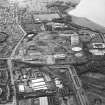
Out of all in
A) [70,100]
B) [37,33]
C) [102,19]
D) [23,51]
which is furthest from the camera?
[102,19]

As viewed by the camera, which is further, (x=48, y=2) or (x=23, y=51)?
(x=48, y=2)

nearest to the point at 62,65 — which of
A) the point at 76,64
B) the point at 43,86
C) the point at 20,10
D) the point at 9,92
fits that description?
the point at 76,64

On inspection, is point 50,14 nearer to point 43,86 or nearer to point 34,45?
point 34,45

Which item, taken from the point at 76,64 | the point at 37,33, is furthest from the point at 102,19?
the point at 76,64

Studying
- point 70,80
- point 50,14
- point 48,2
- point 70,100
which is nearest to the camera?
point 70,100

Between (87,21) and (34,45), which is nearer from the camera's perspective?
(34,45)

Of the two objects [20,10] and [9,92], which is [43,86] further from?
[20,10]

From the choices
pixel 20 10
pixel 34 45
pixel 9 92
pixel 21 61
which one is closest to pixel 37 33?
pixel 34 45

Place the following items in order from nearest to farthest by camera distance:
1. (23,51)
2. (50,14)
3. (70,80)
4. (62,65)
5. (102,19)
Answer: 1. (70,80)
2. (62,65)
3. (23,51)
4. (102,19)
5. (50,14)
